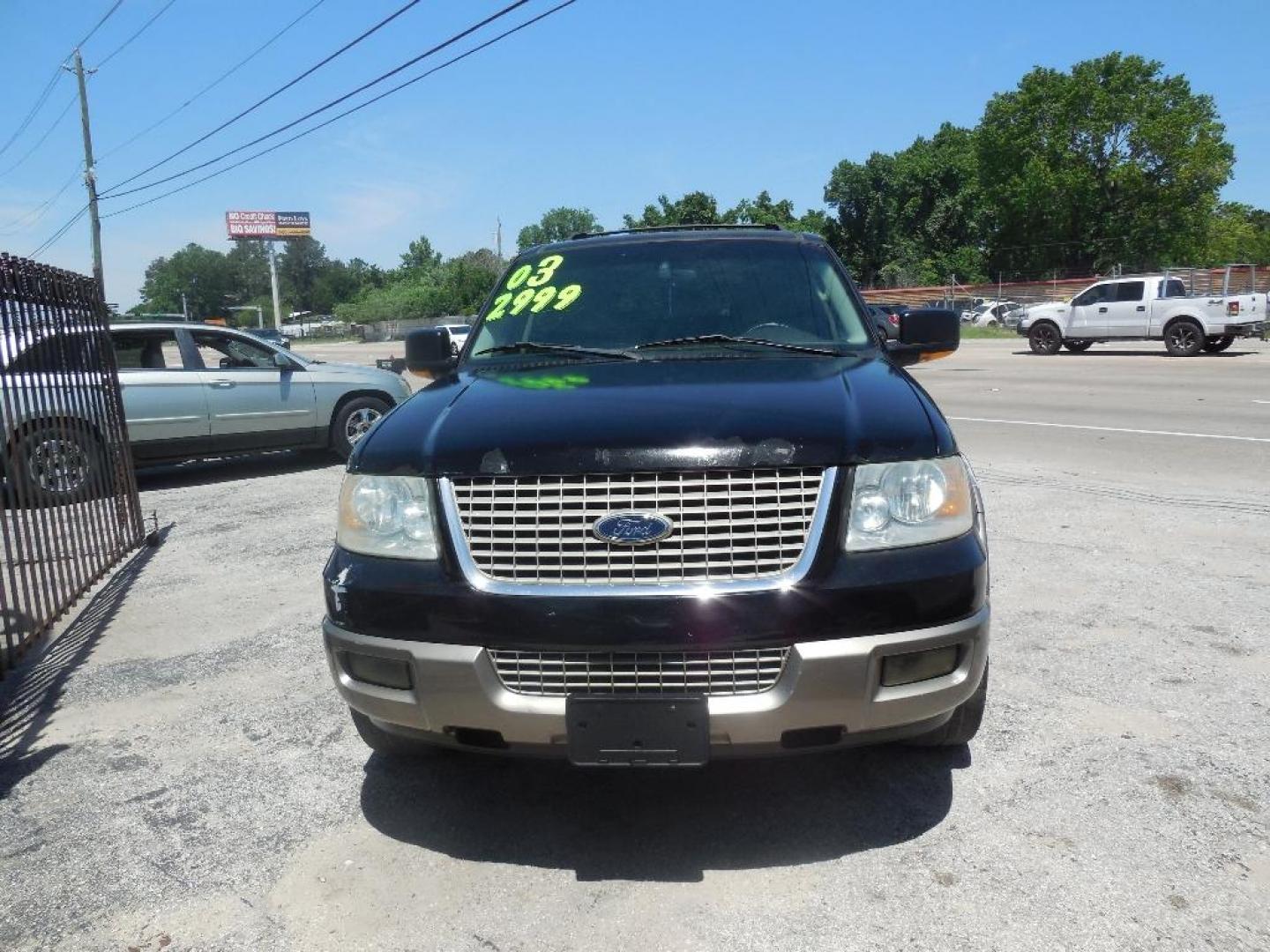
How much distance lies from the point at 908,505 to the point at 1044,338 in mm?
24417

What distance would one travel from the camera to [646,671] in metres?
2.42

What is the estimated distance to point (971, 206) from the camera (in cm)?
6644

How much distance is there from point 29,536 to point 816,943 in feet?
14.3

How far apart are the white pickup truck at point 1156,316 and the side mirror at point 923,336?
20.2 metres

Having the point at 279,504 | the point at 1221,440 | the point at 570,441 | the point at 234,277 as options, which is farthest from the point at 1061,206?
the point at 234,277

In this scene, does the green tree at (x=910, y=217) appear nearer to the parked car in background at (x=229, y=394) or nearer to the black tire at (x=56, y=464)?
the parked car in background at (x=229, y=394)

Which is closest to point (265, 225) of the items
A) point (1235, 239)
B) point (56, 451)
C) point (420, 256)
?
point (420, 256)

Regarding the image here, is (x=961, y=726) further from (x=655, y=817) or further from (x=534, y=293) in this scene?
(x=534, y=293)

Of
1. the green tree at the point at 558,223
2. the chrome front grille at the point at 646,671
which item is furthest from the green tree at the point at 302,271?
the chrome front grille at the point at 646,671

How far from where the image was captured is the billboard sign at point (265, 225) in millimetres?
103688

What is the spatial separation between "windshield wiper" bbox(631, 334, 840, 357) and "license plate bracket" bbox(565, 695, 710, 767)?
1554 millimetres

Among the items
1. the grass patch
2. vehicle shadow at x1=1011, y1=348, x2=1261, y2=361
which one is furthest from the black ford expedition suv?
the grass patch

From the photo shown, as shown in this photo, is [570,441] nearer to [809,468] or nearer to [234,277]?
[809,468]

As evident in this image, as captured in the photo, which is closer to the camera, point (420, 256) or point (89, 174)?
point (89, 174)
